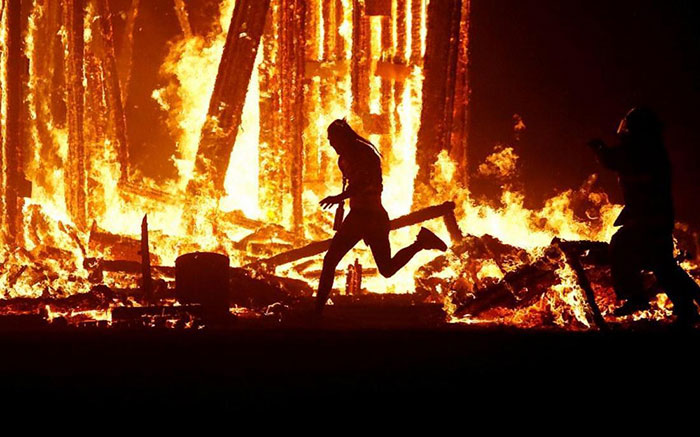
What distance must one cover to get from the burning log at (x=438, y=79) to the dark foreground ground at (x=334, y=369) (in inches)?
268

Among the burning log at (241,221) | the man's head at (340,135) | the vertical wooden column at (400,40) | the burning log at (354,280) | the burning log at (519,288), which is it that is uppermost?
the vertical wooden column at (400,40)

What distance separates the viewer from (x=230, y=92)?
39.0 ft

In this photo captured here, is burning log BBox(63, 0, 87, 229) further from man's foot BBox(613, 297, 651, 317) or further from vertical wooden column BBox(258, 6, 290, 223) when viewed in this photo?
man's foot BBox(613, 297, 651, 317)

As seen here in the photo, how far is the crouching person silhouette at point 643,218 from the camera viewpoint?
21.3 ft

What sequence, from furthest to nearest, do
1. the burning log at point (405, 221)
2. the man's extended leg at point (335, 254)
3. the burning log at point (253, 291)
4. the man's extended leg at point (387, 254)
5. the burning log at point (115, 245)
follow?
the burning log at point (115, 245) → the burning log at point (405, 221) → the burning log at point (253, 291) → the man's extended leg at point (387, 254) → the man's extended leg at point (335, 254)

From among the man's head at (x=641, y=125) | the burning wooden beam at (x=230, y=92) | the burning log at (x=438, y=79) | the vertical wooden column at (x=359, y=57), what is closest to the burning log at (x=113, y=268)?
the burning wooden beam at (x=230, y=92)

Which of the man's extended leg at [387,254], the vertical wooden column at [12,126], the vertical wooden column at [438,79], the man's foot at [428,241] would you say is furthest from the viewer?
the vertical wooden column at [438,79]

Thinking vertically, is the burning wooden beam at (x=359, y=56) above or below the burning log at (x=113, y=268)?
above

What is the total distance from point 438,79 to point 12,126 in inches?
269

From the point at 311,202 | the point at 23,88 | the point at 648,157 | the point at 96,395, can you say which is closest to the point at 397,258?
the point at 648,157

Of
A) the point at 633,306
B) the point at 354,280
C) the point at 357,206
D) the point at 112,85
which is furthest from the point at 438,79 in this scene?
the point at 633,306

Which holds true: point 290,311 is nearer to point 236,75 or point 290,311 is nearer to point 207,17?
point 236,75

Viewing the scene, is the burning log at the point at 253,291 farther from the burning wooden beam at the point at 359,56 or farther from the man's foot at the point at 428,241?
the burning wooden beam at the point at 359,56

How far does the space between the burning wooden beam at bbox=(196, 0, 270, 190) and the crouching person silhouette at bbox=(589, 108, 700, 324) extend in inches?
262
